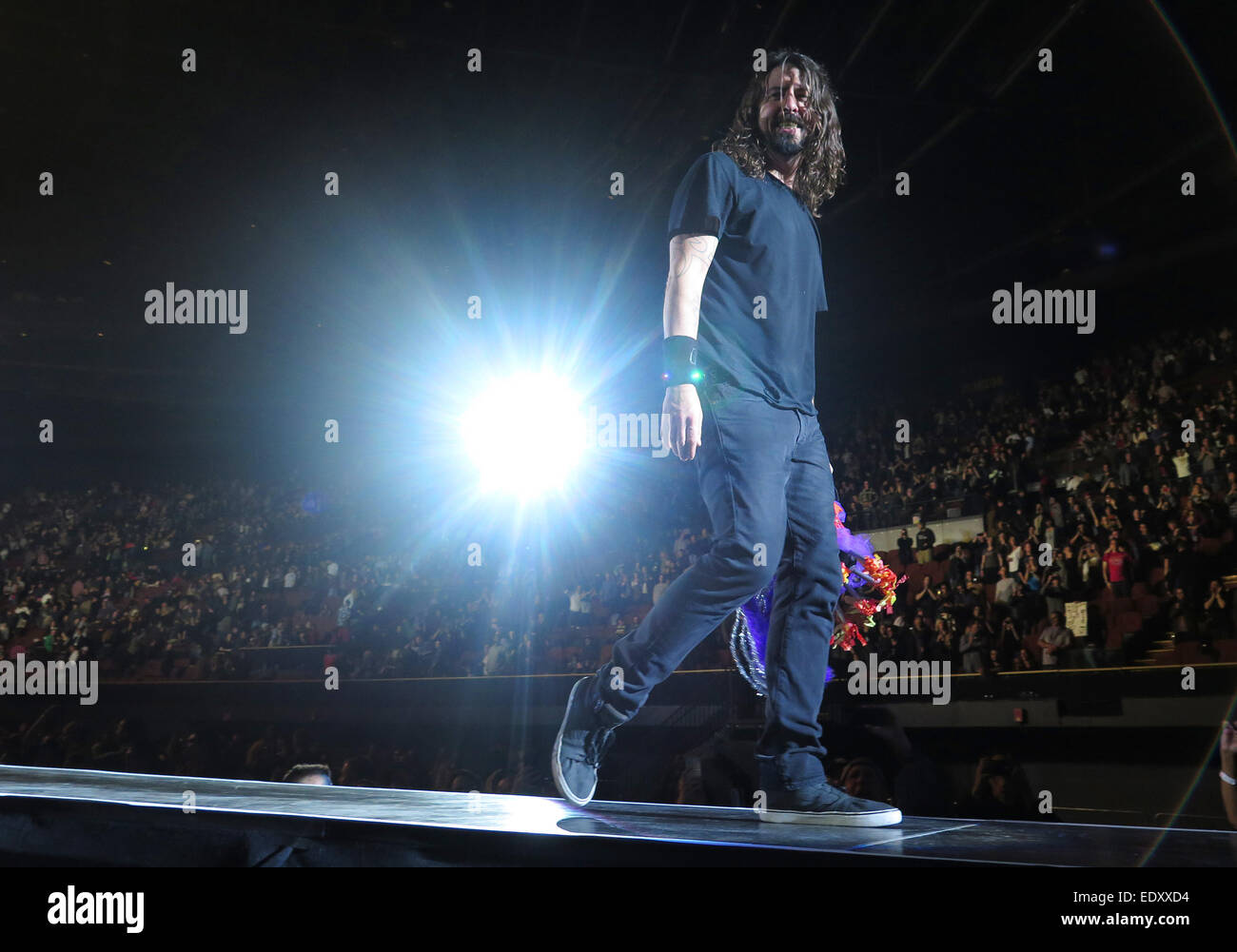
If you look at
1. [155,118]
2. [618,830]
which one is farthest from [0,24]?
[618,830]

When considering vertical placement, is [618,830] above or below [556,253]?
below

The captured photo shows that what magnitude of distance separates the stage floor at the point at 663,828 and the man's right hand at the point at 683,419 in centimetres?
82

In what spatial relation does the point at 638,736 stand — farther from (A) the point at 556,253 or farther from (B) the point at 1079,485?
(A) the point at 556,253

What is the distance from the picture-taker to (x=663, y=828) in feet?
6.13

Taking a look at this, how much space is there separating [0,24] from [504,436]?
374 inches

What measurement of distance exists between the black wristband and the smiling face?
2.21 feet

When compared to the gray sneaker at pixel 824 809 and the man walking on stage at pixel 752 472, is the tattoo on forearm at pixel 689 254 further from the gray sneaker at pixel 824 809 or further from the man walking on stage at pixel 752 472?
the gray sneaker at pixel 824 809

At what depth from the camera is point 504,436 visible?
17.2 metres

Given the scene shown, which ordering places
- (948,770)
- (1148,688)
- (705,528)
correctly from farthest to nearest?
1. (705,528)
2. (948,770)
3. (1148,688)

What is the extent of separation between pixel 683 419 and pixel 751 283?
1.41 feet

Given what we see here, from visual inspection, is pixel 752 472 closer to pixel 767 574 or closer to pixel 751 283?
pixel 767 574

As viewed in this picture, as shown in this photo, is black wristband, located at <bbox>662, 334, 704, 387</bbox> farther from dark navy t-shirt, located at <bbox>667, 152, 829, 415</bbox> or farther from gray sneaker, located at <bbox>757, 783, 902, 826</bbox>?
gray sneaker, located at <bbox>757, 783, 902, 826</bbox>

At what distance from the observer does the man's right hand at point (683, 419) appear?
220cm
